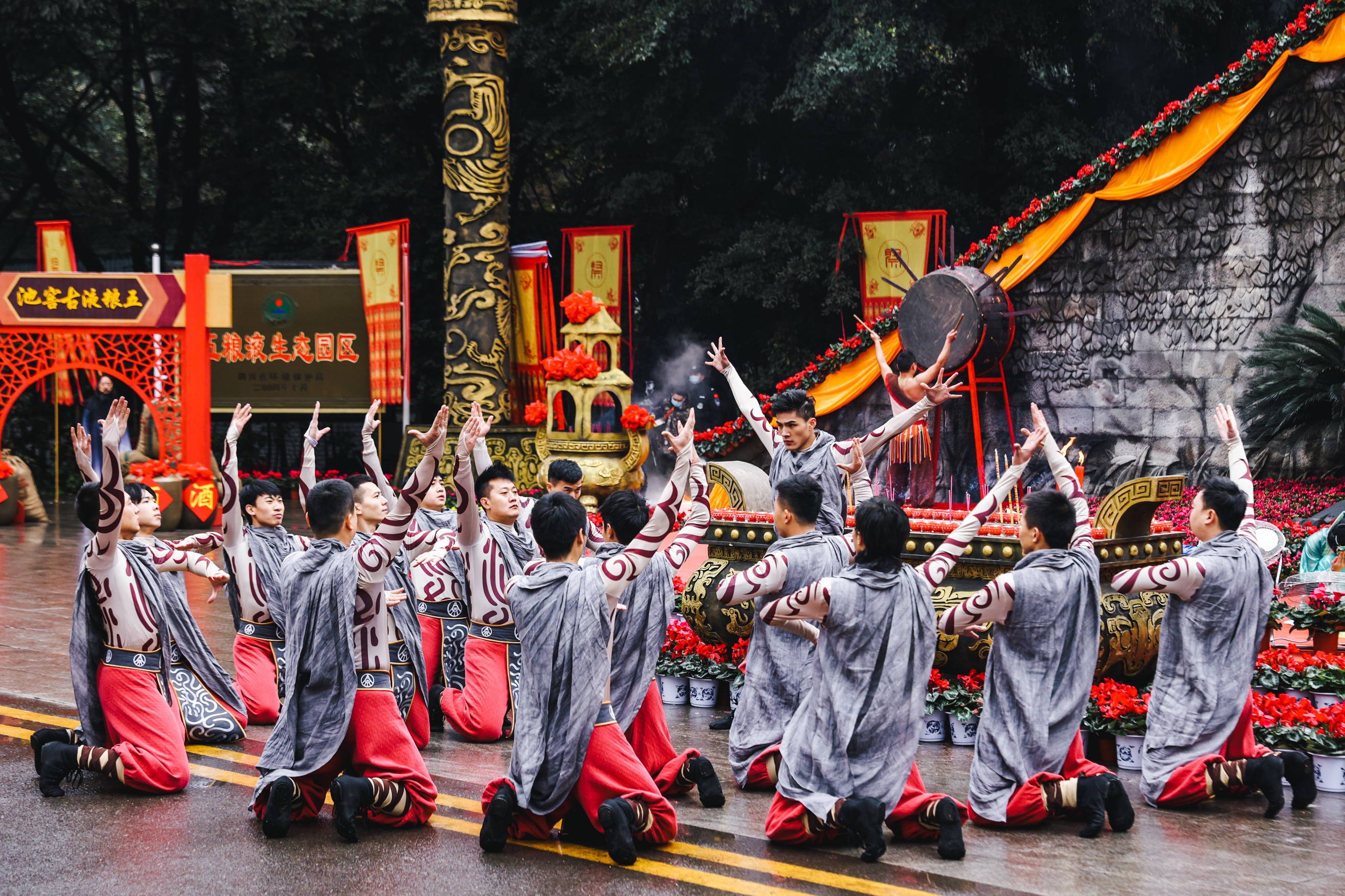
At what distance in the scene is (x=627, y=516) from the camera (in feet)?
17.3

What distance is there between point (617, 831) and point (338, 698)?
4.09 ft

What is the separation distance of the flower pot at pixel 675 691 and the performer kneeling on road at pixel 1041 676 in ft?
8.15

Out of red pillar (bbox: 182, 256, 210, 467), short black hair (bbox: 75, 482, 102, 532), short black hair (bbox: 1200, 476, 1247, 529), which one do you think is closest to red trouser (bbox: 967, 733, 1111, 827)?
short black hair (bbox: 1200, 476, 1247, 529)

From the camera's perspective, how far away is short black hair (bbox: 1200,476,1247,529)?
Result: 5477 millimetres

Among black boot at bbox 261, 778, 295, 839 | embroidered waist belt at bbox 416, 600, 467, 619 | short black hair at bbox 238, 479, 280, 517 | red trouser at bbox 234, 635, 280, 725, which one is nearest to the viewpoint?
black boot at bbox 261, 778, 295, 839

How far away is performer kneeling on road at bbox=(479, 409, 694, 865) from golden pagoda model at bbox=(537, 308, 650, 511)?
9.85 meters

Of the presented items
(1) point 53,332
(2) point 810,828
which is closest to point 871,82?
(1) point 53,332

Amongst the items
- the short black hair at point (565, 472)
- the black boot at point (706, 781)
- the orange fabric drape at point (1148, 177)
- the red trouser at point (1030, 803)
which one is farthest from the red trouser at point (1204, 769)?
the orange fabric drape at point (1148, 177)

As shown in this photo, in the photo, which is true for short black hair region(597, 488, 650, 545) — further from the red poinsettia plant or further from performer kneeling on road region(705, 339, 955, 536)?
the red poinsettia plant

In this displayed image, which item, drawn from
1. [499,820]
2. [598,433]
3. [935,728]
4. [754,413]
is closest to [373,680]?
[499,820]

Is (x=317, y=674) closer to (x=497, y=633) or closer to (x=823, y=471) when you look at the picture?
(x=497, y=633)

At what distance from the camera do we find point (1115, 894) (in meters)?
4.33

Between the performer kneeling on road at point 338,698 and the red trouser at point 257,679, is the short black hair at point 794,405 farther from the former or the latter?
the red trouser at point 257,679

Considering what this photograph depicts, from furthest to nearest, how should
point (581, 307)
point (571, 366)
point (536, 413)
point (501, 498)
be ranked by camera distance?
point (536, 413) → point (581, 307) → point (571, 366) → point (501, 498)
